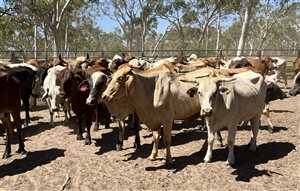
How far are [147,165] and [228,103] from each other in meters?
1.73

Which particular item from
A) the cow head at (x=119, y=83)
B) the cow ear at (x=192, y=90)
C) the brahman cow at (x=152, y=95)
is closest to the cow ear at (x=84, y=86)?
the brahman cow at (x=152, y=95)

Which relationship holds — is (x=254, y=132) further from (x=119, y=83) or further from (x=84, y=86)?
(x=84, y=86)

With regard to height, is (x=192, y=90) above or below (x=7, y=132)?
above

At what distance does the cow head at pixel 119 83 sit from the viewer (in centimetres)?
586

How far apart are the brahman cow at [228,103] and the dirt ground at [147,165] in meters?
0.40

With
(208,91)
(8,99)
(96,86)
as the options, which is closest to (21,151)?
(8,99)

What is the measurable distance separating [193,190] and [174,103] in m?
1.66

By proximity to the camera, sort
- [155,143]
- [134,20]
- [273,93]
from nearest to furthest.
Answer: [155,143] < [273,93] < [134,20]

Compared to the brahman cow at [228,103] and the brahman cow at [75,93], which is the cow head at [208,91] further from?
the brahman cow at [75,93]

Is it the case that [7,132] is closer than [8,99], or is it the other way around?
[8,99]

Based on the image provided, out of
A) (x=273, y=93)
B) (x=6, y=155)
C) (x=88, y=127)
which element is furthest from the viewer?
(x=273, y=93)

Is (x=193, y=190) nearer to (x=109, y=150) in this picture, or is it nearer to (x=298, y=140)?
(x=109, y=150)

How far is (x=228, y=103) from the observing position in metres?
5.69

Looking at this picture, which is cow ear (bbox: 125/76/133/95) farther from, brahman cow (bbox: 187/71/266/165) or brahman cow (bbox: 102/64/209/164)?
A: brahman cow (bbox: 187/71/266/165)
